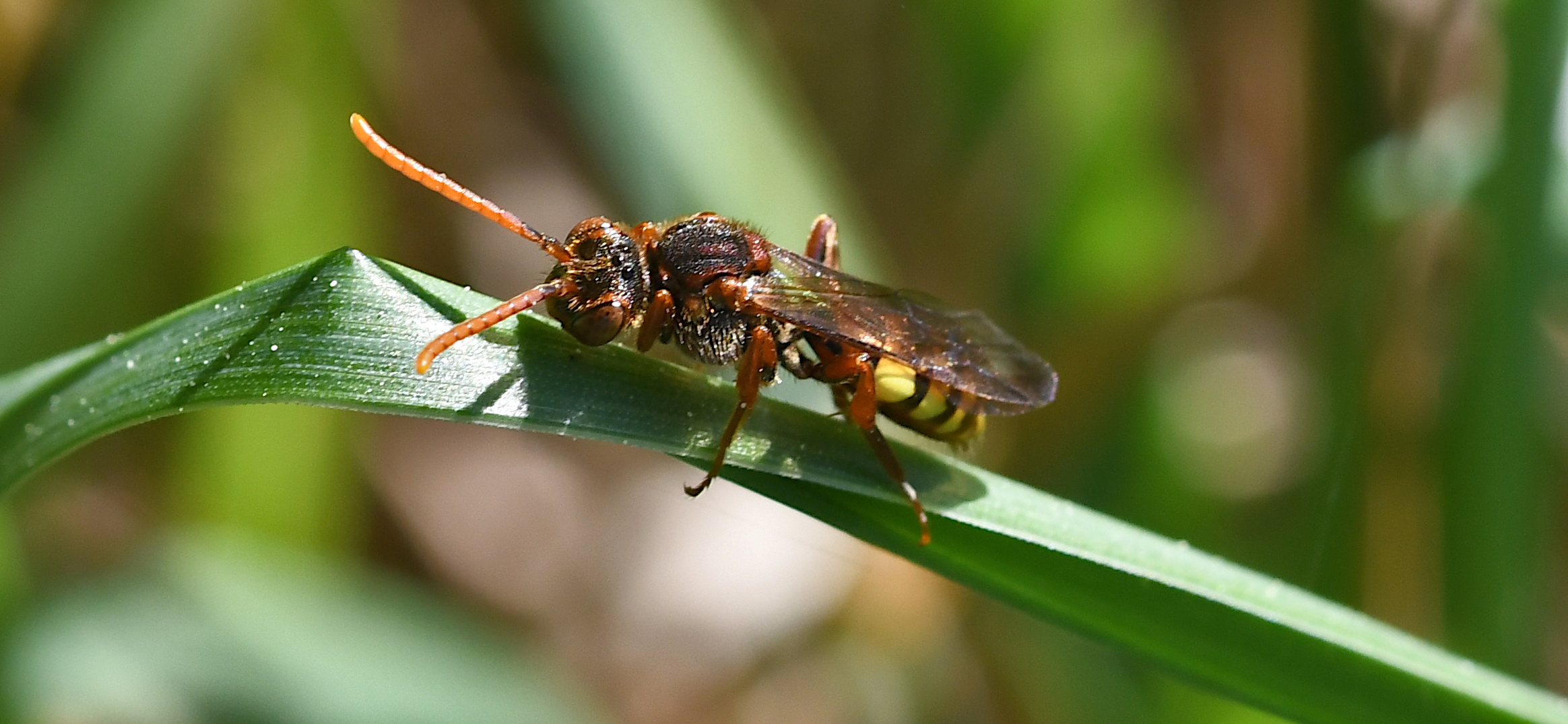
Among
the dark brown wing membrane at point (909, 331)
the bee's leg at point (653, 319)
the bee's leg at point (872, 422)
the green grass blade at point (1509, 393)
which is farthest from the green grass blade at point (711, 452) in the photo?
the green grass blade at point (1509, 393)

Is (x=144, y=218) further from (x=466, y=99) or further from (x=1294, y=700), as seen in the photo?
(x=1294, y=700)

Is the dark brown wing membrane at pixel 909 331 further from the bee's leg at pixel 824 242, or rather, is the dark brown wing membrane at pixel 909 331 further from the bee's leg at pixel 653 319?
the bee's leg at pixel 824 242

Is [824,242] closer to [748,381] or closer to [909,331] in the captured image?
[909,331]

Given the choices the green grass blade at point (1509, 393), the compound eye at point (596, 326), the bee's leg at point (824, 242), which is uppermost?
the compound eye at point (596, 326)

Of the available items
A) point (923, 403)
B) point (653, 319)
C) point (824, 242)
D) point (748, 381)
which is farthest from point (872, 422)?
point (824, 242)

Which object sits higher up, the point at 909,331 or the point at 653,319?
the point at 653,319

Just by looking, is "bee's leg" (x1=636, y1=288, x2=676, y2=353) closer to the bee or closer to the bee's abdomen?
the bee
